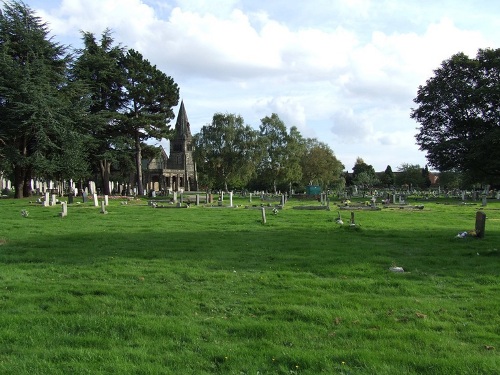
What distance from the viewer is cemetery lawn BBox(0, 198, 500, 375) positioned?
15.8ft

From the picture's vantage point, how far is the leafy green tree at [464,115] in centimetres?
4938

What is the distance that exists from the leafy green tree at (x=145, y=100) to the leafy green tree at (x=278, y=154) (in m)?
19.2

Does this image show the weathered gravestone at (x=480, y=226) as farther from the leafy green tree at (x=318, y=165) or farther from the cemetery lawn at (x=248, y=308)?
the leafy green tree at (x=318, y=165)

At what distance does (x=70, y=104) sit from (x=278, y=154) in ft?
120

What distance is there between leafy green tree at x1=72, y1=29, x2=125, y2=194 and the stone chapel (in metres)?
46.2

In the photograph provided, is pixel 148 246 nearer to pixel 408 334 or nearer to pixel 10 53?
pixel 408 334

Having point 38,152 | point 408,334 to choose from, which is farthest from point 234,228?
point 38,152

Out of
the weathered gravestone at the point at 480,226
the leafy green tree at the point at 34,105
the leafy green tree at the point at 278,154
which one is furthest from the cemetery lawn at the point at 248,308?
the leafy green tree at the point at 278,154

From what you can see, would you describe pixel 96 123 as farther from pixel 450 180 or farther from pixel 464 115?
pixel 450 180

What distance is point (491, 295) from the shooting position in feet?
25.5

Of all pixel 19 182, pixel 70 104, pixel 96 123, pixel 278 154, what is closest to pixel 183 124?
pixel 278 154

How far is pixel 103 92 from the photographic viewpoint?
56.8 m

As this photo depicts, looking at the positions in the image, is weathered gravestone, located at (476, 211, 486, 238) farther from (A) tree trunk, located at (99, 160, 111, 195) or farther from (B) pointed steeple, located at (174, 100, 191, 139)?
(B) pointed steeple, located at (174, 100, 191, 139)

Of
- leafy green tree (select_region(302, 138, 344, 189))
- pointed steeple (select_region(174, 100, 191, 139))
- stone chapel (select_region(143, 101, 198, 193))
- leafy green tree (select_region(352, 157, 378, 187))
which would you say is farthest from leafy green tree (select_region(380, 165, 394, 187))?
pointed steeple (select_region(174, 100, 191, 139))
